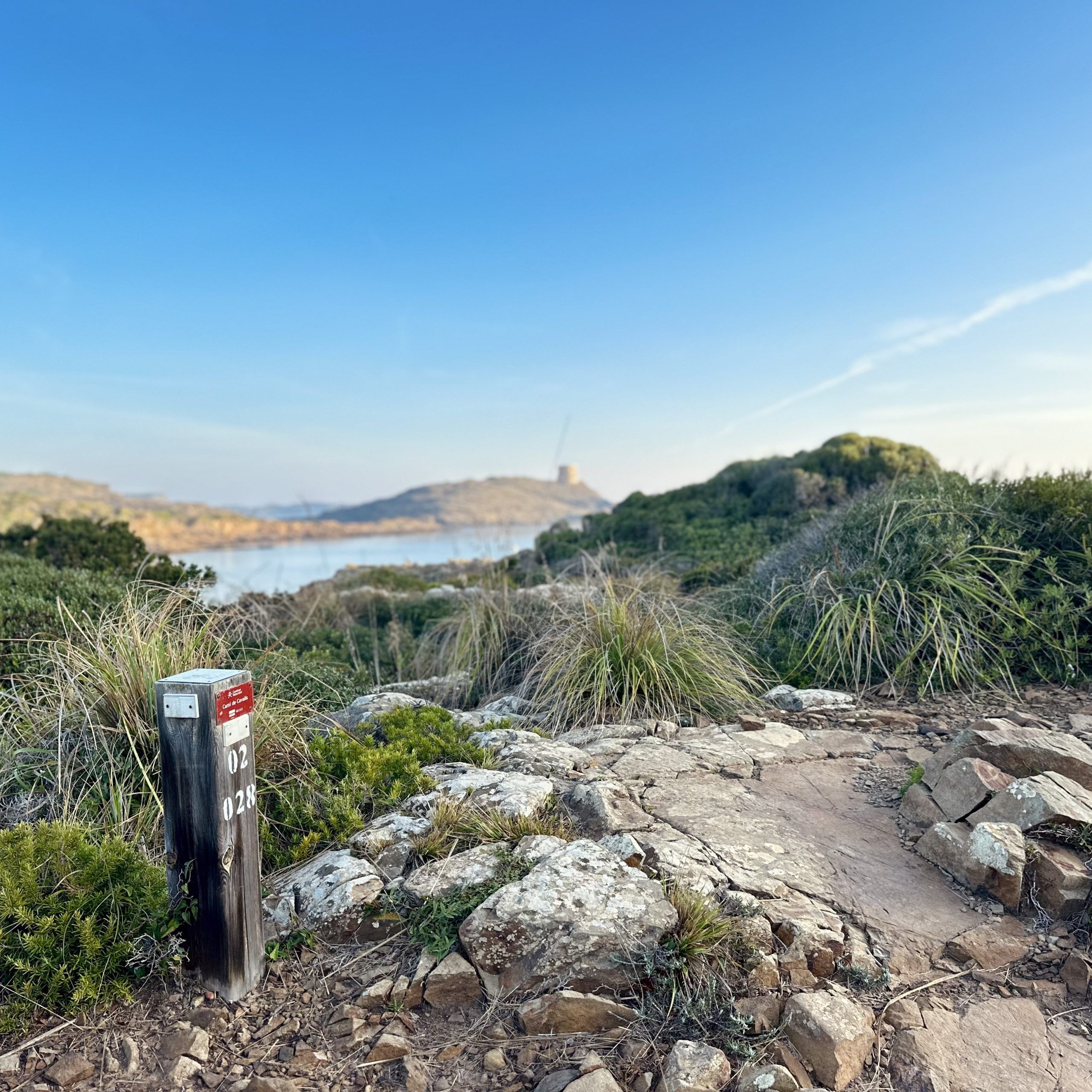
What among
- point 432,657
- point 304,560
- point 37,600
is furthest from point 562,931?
point 304,560

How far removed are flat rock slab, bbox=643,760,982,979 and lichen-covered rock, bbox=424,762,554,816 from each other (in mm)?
581

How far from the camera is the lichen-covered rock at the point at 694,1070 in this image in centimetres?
230

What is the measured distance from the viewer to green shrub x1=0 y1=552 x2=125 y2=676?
17.9 feet

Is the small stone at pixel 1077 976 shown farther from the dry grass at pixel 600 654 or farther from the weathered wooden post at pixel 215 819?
the weathered wooden post at pixel 215 819

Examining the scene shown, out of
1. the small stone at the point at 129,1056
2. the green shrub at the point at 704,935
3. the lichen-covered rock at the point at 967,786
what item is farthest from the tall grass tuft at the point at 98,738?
the lichen-covered rock at the point at 967,786

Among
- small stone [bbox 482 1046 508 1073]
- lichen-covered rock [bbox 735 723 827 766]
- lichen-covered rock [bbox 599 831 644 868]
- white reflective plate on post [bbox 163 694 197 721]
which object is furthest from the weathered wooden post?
lichen-covered rock [bbox 735 723 827 766]

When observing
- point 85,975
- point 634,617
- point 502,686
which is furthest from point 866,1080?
point 502,686

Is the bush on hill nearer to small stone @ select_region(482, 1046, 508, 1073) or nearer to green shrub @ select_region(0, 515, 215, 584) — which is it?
small stone @ select_region(482, 1046, 508, 1073)

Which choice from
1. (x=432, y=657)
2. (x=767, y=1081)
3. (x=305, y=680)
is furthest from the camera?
(x=432, y=657)

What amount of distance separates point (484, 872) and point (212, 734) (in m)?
1.17

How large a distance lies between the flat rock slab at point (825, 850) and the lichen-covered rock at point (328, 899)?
1.36 m

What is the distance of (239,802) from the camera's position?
8.75 feet

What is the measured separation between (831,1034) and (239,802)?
2.08 meters

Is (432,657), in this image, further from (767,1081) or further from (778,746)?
(767,1081)
